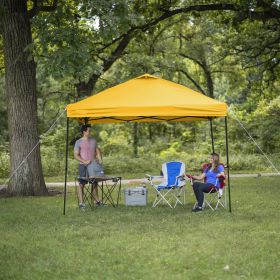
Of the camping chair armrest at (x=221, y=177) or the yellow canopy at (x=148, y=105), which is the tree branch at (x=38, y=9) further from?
the camping chair armrest at (x=221, y=177)

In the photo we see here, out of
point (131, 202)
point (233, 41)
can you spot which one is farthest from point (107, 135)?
point (131, 202)

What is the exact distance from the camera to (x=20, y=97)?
41.0 feet

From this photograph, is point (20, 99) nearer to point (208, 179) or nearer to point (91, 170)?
point (91, 170)

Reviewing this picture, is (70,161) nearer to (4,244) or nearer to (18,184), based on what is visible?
(18,184)

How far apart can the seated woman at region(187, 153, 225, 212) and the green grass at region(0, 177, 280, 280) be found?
11.0 inches

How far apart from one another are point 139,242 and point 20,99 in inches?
249

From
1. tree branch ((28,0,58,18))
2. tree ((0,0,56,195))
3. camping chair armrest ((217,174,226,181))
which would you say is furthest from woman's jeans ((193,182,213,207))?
tree branch ((28,0,58,18))

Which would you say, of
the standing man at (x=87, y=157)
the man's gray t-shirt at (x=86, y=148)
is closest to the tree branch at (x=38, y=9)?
the standing man at (x=87, y=157)

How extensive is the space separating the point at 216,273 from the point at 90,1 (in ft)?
23.2

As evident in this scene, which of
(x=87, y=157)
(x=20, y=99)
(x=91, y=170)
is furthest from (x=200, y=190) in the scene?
(x=20, y=99)

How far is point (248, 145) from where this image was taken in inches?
981

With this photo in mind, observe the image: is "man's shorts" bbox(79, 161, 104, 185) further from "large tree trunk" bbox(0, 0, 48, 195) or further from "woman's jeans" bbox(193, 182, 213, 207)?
"large tree trunk" bbox(0, 0, 48, 195)

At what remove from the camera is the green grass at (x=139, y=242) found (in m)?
5.68

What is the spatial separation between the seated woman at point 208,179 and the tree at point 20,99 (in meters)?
4.03
